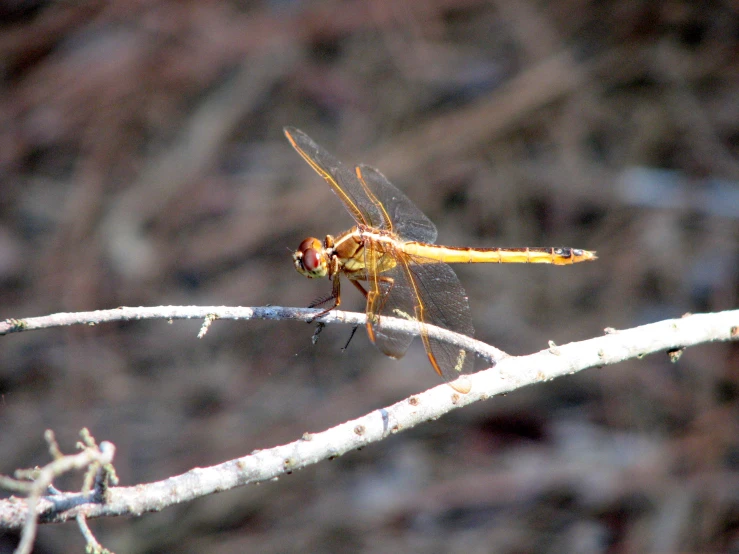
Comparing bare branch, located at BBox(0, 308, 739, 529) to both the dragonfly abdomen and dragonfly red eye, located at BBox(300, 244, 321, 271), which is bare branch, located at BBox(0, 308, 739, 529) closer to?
dragonfly red eye, located at BBox(300, 244, 321, 271)

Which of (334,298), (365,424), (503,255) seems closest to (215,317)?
(365,424)

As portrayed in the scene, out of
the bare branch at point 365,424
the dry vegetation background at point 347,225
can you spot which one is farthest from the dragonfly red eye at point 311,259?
the dry vegetation background at point 347,225

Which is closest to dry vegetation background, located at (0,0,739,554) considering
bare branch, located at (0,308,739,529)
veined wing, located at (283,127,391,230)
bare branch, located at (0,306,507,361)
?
veined wing, located at (283,127,391,230)

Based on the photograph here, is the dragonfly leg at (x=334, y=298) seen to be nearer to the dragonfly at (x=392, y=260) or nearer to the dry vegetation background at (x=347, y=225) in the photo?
the dragonfly at (x=392, y=260)

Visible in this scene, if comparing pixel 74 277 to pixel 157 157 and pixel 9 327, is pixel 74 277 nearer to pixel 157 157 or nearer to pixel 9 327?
pixel 157 157

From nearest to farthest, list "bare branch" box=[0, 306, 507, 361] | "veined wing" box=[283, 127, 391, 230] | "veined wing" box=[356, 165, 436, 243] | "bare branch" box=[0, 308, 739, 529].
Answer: "bare branch" box=[0, 308, 739, 529] < "bare branch" box=[0, 306, 507, 361] < "veined wing" box=[283, 127, 391, 230] < "veined wing" box=[356, 165, 436, 243]

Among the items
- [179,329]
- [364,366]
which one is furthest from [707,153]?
[179,329]
